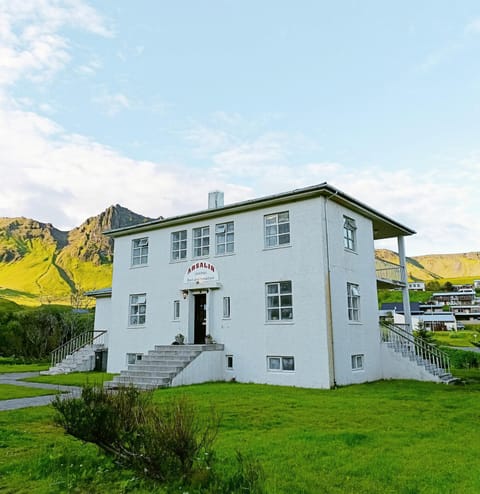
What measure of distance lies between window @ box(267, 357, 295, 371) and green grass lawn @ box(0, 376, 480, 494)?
3.82 m

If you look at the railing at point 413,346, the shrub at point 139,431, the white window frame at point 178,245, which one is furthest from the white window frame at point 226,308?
the shrub at point 139,431

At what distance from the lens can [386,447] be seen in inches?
229

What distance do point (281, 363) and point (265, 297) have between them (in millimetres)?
2413

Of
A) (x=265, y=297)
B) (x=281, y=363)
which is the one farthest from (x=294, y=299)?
(x=281, y=363)

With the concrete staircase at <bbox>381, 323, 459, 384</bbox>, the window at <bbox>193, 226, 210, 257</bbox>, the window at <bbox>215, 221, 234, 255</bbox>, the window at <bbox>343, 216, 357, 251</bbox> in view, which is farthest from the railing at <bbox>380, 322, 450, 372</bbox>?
the window at <bbox>193, 226, 210, 257</bbox>

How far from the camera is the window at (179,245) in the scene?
58.8 ft

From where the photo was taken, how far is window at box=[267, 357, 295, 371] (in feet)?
46.3

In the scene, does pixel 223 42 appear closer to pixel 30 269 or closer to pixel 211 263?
pixel 211 263

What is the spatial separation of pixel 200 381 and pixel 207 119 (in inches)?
408

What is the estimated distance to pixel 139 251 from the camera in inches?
769

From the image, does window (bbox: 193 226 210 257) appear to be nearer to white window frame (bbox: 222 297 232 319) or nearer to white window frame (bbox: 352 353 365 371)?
white window frame (bbox: 222 297 232 319)

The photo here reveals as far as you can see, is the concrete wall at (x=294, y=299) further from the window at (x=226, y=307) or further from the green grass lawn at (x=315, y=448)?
the green grass lawn at (x=315, y=448)

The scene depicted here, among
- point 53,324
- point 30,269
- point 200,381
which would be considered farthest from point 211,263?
point 30,269

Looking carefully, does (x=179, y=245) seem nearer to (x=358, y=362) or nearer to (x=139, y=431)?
(x=358, y=362)
